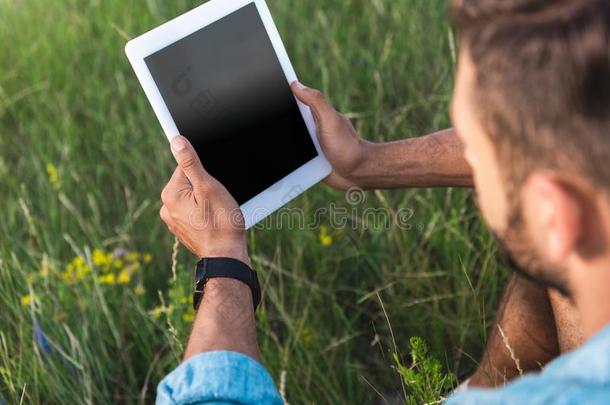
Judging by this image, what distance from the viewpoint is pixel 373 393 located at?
6.70ft

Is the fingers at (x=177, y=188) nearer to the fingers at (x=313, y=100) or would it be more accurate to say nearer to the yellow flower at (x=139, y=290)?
the fingers at (x=313, y=100)

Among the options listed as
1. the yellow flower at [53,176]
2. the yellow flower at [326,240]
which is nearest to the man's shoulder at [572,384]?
the yellow flower at [326,240]

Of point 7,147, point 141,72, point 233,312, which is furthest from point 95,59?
point 233,312

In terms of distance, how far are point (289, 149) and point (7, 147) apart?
142 centimetres

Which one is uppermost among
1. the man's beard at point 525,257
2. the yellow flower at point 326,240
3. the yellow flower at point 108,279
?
the man's beard at point 525,257

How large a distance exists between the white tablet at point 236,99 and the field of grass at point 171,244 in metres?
0.25

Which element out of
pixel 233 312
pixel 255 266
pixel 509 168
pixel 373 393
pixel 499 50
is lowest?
pixel 373 393

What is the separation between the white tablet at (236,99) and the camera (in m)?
1.62

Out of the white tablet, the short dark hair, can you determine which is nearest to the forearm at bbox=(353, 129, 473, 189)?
the white tablet

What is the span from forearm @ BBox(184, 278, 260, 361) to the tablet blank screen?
0.31m

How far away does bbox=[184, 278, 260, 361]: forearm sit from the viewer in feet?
4.44

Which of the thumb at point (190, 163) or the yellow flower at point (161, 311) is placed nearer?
the thumb at point (190, 163)

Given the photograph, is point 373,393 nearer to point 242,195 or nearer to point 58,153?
point 242,195

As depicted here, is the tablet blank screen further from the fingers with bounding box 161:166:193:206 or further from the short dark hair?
the short dark hair
